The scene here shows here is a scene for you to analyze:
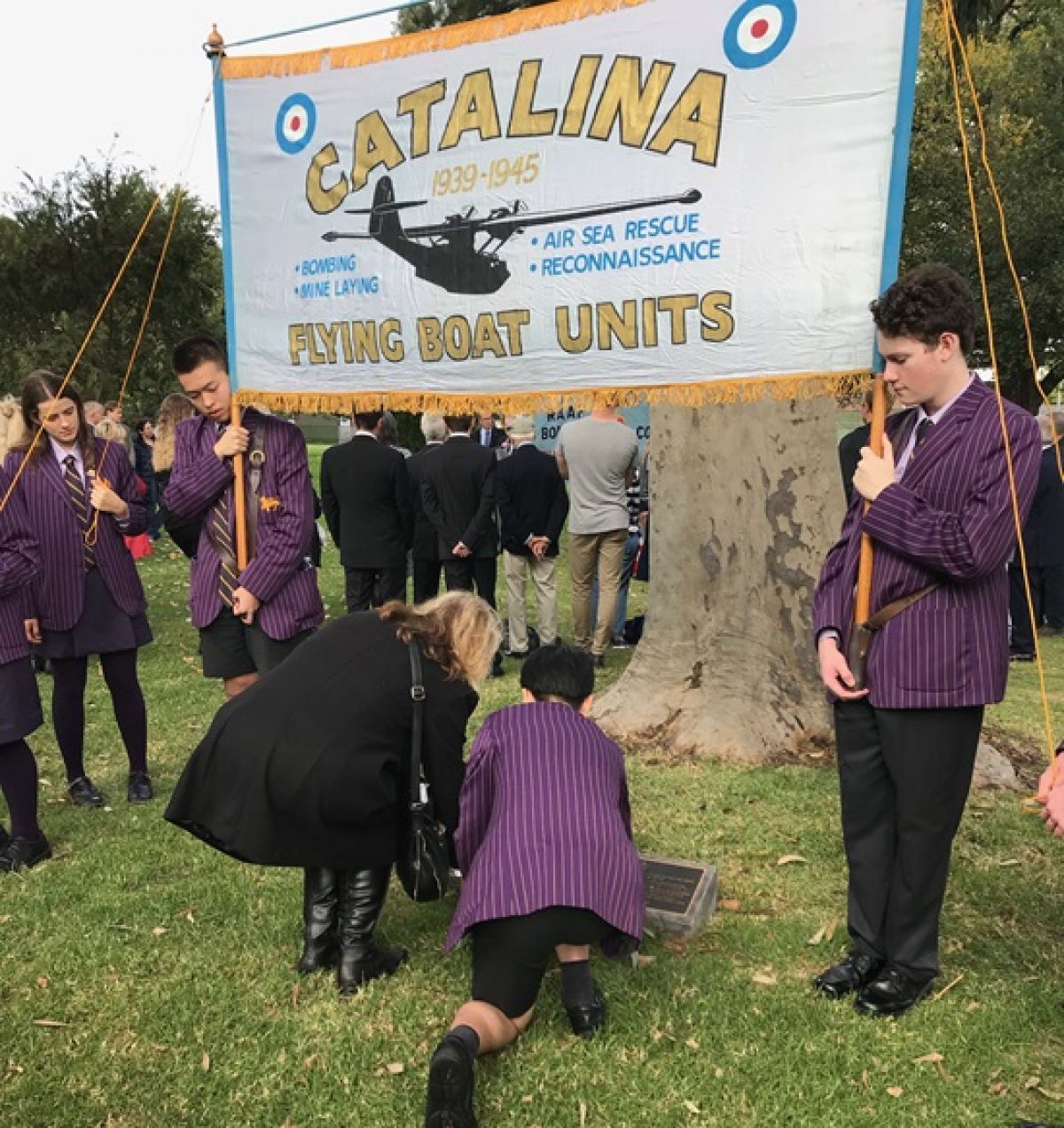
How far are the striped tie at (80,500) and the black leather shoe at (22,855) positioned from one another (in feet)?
4.03

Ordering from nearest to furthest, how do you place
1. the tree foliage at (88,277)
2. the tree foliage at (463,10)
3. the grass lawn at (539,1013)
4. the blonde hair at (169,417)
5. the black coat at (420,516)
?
the grass lawn at (539,1013), the blonde hair at (169,417), the black coat at (420,516), the tree foliage at (463,10), the tree foliage at (88,277)

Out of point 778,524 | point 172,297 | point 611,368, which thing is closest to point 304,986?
point 611,368

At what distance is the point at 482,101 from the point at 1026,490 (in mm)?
2368

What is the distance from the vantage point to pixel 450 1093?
246cm

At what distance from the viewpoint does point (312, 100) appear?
410 cm

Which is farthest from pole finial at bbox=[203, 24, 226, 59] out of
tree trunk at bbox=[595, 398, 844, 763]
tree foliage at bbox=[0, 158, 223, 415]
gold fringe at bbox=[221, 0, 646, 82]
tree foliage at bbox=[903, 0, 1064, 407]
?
tree foliage at bbox=[903, 0, 1064, 407]

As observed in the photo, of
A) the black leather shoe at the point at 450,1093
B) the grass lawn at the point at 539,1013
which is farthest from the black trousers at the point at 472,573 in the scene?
the black leather shoe at the point at 450,1093

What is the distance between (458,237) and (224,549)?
1558mm

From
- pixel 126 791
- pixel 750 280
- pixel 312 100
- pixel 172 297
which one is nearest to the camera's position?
pixel 750 280

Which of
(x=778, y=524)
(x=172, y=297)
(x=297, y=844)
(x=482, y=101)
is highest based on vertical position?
(x=172, y=297)

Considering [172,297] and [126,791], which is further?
[172,297]

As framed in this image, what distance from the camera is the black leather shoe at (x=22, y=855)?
13.7 feet

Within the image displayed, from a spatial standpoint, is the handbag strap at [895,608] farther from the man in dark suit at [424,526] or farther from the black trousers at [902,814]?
the man in dark suit at [424,526]

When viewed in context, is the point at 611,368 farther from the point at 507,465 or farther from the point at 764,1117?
the point at 507,465
